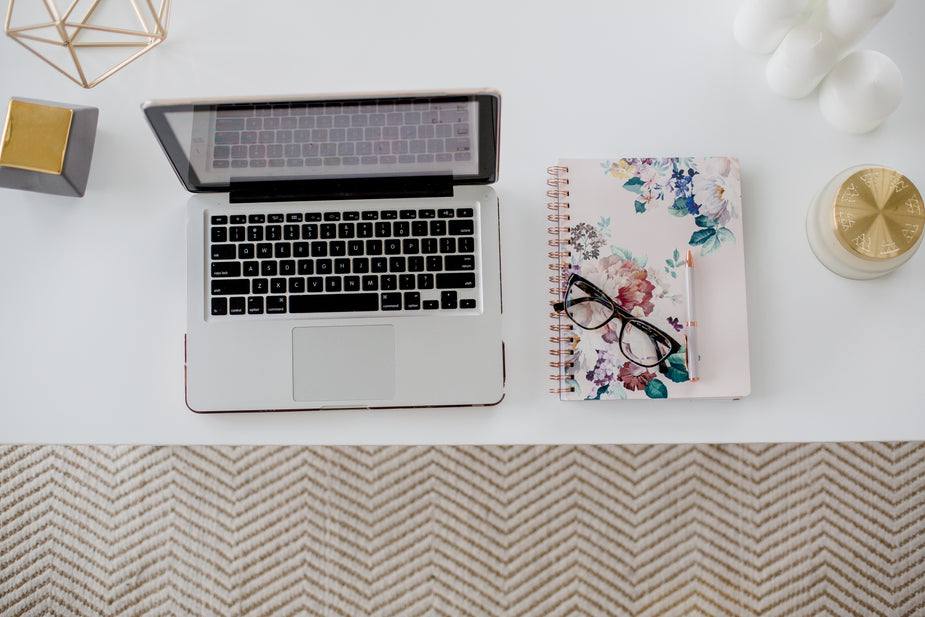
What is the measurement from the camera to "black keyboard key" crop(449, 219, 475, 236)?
0.74 meters

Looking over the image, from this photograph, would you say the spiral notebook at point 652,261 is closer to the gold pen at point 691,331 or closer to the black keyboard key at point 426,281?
the gold pen at point 691,331

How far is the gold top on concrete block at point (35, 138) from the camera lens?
0.75 meters

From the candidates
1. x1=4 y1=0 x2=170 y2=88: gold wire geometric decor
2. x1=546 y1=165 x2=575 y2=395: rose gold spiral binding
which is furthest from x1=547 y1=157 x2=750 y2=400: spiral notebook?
x1=4 y1=0 x2=170 y2=88: gold wire geometric decor

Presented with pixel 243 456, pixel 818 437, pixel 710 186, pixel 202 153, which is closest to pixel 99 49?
pixel 202 153

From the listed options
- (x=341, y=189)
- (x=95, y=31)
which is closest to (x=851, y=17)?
(x=341, y=189)

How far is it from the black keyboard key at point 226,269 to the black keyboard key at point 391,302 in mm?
161

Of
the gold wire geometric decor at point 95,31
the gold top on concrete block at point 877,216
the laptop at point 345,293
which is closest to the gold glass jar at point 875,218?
the gold top on concrete block at point 877,216

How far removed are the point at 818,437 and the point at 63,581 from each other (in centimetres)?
87

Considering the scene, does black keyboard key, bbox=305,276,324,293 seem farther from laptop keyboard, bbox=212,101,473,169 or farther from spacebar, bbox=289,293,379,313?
laptop keyboard, bbox=212,101,473,169

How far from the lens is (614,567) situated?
0.78 meters

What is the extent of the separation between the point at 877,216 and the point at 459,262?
444 millimetres

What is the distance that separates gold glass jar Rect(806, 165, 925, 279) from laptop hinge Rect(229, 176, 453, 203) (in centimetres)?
42

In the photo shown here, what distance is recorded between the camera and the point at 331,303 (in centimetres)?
73

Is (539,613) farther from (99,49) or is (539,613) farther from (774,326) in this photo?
(99,49)
